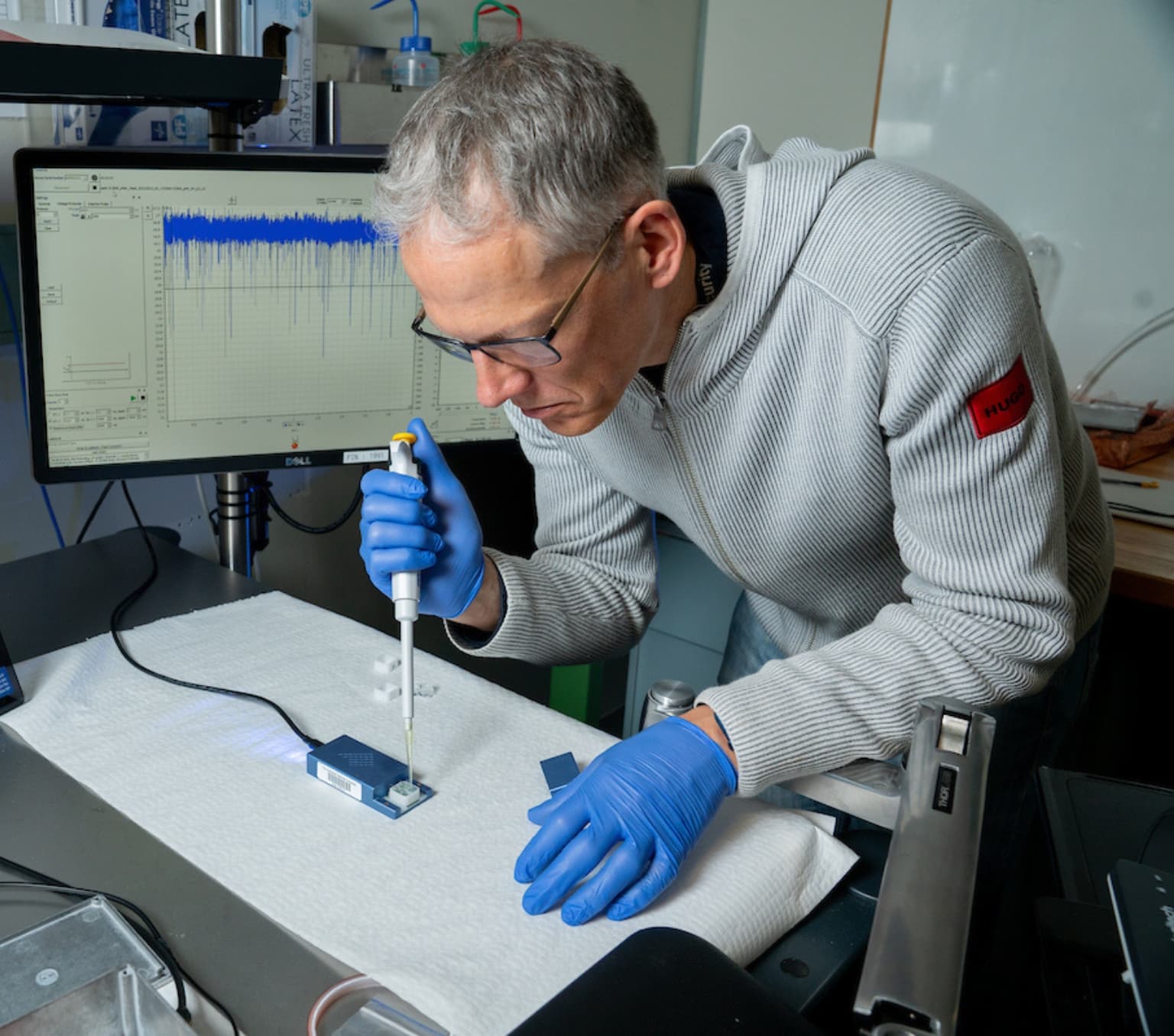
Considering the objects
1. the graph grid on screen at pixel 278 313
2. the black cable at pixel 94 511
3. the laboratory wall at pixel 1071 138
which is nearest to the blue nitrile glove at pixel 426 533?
the graph grid on screen at pixel 278 313

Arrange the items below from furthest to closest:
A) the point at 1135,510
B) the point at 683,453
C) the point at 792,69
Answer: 1. the point at 792,69
2. the point at 1135,510
3. the point at 683,453

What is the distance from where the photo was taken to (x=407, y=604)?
930mm

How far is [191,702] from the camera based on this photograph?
3.28ft

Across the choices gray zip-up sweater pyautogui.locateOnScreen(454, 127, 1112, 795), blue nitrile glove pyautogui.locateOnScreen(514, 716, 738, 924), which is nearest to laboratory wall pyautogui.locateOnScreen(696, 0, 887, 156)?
gray zip-up sweater pyautogui.locateOnScreen(454, 127, 1112, 795)

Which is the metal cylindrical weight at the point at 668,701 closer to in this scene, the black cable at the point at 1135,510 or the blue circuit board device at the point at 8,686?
the blue circuit board device at the point at 8,686

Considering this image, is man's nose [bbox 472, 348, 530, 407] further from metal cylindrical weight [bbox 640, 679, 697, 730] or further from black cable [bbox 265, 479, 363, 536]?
black cable [bbox 265, 479, 363, 536]

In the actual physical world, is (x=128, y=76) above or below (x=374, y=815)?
above

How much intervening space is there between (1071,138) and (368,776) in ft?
6.31

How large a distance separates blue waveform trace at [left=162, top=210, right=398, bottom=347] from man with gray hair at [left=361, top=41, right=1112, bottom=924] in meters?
0.30

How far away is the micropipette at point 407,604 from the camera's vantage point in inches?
35.4

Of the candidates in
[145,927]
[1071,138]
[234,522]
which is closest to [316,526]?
[234,522]

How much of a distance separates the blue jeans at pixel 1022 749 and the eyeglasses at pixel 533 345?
55cm

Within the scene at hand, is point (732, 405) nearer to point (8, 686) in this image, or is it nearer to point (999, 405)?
point (999, 405)

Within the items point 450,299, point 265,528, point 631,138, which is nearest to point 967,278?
point 631,138
